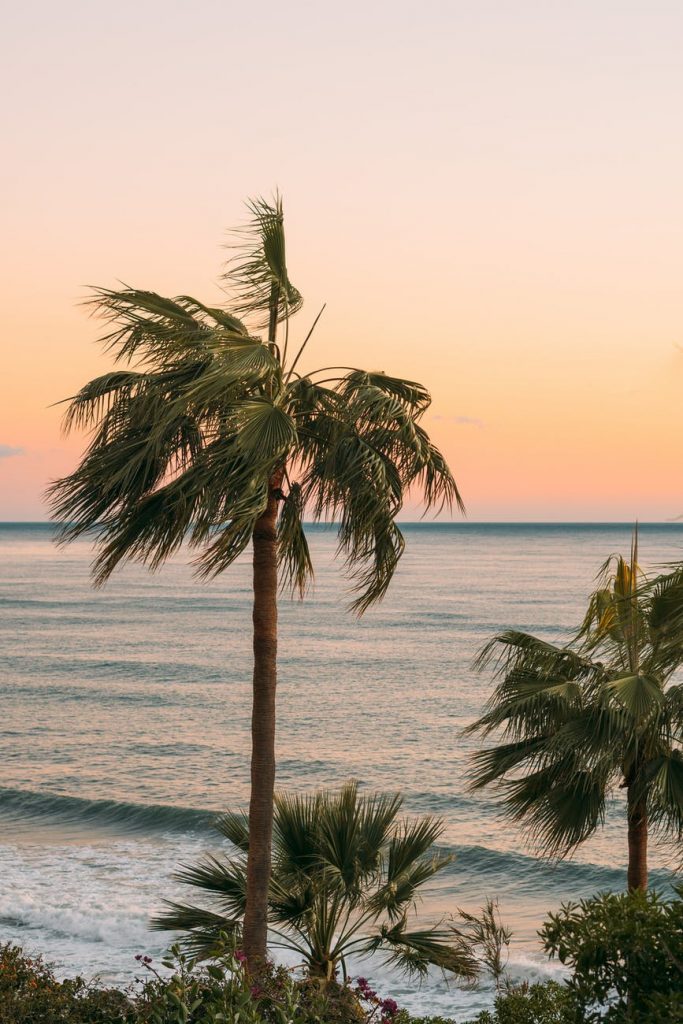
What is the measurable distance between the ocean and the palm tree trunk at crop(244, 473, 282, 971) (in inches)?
128

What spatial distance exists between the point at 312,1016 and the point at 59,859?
19.8m

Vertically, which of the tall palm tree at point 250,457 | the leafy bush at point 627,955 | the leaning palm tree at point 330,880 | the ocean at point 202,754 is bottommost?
the ocean at point 202,754

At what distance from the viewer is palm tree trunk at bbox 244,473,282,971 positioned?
32.2 feet

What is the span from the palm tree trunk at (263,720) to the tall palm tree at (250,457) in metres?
0.01

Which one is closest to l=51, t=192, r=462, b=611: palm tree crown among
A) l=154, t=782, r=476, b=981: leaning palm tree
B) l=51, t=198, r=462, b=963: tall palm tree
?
l=51, t=198, r=462, b=963: tall palm tree

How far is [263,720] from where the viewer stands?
32.9ft

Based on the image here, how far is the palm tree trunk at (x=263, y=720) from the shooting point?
9828 mm

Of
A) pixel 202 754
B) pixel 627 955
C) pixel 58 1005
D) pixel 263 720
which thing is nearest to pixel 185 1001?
pixel 58 1005

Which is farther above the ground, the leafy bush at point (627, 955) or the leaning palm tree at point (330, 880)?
the leafy bush at point (627, 955)

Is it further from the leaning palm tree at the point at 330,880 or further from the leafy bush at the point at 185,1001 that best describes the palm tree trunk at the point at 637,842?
the leafy bush at the point at 185,1001

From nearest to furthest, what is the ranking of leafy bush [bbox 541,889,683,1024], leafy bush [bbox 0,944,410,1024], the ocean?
leafy bush [bbox 0,944,410,1024]
leafy bush [bbox 541,889,683,1024]
the ocean

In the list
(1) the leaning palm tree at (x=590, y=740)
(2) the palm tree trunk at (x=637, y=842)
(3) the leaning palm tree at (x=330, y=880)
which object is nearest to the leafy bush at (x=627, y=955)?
(1) the leaning palm tree at (x=590, y=740)

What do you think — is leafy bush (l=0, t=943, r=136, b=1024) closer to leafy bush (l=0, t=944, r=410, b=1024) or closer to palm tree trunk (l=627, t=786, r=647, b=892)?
leafy bush (l=0, t=944, r=410, b=1024)

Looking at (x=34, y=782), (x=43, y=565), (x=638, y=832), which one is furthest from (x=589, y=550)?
(x=638, y=832)
